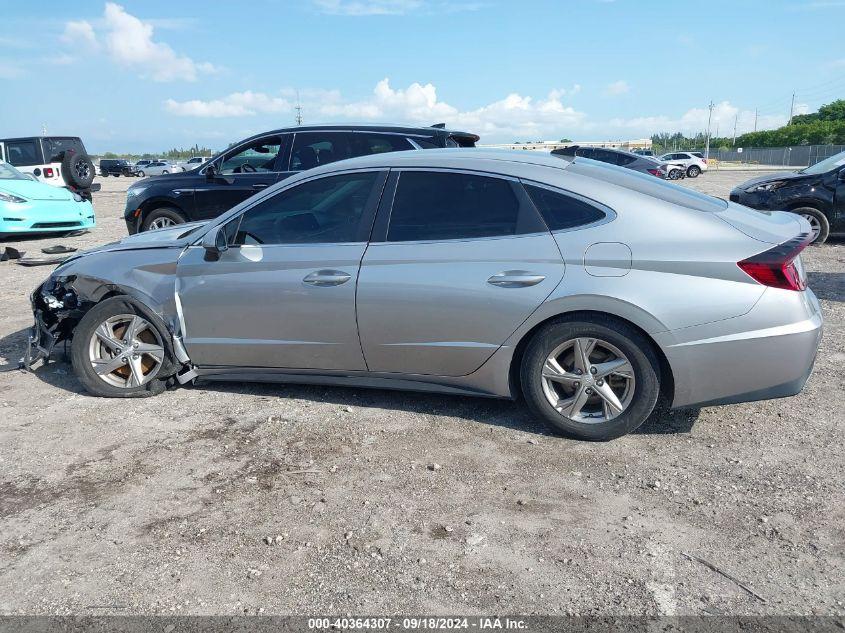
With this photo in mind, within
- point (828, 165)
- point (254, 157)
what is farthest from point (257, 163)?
point (828, 165)

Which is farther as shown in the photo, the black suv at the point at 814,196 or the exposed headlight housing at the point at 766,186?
the exposed headlight housing at the point at 766,186

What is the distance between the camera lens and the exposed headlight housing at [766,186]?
11.0 metres

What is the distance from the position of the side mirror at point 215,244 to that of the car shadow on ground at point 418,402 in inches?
41.1

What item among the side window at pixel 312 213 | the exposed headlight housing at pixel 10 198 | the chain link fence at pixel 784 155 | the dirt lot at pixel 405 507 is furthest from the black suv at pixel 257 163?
the chain link fence at pixel 784 155

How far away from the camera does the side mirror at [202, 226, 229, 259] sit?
4617mm

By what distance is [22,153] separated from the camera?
64.6 feet

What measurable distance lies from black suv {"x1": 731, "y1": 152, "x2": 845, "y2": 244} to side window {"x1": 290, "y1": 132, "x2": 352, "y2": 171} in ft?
21.4

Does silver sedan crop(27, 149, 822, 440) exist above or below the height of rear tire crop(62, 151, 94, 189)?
below

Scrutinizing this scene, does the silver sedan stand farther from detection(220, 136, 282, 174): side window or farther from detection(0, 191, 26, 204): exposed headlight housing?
detection(0, 191, 26, 204): exposed headlight housing

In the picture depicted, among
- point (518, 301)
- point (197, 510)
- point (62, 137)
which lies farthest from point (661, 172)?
point (197, 510)

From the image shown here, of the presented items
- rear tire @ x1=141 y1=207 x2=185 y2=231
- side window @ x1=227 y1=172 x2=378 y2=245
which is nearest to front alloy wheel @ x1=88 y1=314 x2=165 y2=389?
side window @ x1=227 y1=172 x2=378 y2=245

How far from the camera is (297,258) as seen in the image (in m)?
4.46

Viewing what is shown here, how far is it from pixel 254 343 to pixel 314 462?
1076 millimetres

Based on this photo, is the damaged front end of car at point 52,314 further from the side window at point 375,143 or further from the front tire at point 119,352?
the side window at point 375,143
